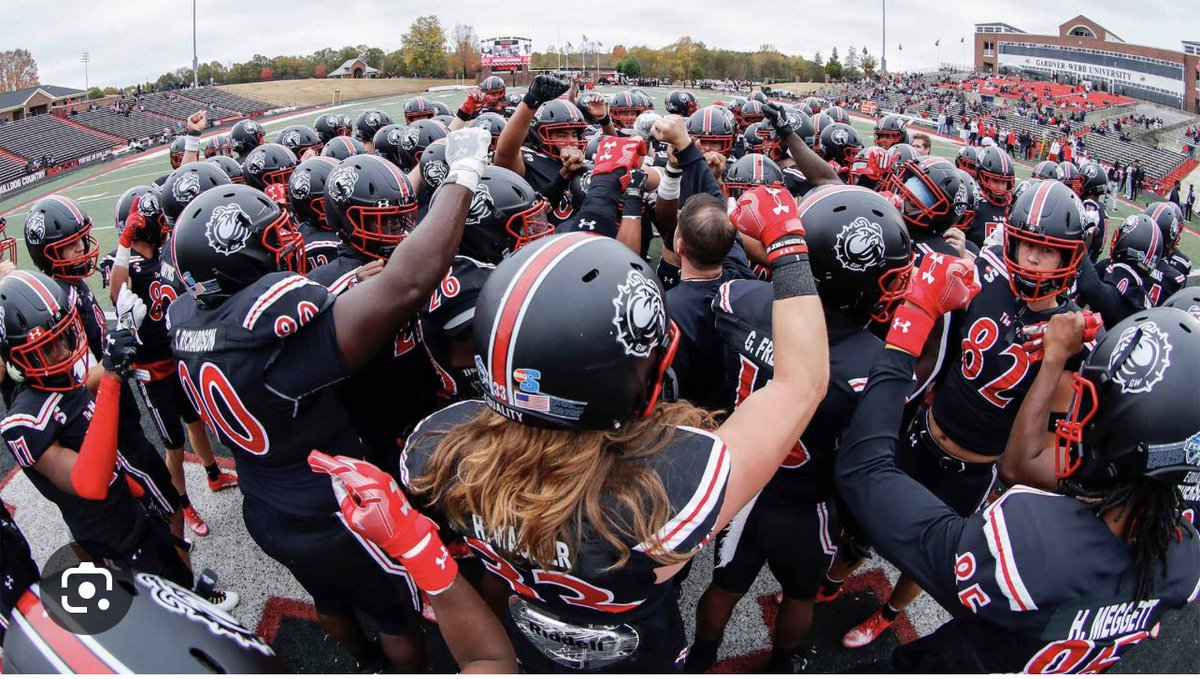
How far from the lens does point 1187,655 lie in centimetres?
406

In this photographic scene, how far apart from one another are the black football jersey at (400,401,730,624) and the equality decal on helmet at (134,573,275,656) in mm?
626

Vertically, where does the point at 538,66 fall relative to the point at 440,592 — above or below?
above

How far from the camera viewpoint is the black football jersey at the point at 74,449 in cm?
338

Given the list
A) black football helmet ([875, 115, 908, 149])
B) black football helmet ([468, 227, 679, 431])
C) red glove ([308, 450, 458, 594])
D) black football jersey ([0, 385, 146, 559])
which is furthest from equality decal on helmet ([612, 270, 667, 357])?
black football helmet ([875, 115, 908, 149])

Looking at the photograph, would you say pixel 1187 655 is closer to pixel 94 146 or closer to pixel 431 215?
pixel 431 215

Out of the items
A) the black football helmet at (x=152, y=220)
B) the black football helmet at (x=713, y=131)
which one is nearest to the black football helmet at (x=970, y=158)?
the black football helmet at (x=713, y=131)

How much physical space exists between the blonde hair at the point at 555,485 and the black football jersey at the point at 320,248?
364cm

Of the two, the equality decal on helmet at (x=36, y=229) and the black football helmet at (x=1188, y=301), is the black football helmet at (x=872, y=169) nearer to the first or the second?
the black football helmet at (x=1188, y=301)

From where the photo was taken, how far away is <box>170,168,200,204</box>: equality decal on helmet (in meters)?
5.61

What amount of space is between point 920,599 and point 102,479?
4993 millimetres

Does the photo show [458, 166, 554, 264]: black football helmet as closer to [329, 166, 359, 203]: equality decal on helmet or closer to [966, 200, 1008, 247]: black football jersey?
[329, 166, 359, 203]: equality decal on helmet

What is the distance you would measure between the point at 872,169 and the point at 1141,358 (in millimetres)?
6576

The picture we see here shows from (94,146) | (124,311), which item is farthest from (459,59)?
(124,311)

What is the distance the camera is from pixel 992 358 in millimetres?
3770
